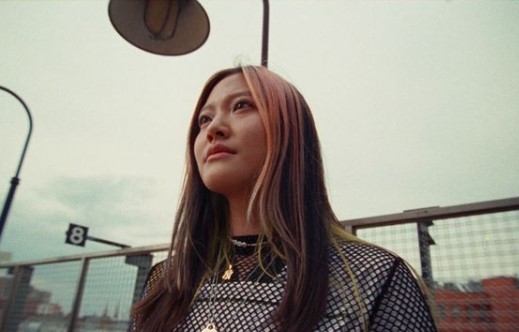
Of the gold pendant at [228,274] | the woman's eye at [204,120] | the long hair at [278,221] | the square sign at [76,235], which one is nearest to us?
the long hair at [278,221]

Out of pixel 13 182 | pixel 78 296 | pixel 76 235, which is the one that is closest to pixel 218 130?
pixel 78 296

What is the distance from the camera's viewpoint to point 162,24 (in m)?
2.99

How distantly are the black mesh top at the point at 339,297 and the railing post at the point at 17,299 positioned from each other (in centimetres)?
523

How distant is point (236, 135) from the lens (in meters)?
1.65

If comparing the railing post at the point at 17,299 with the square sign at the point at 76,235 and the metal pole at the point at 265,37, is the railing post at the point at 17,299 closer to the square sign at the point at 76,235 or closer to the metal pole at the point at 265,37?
Result: the square sign at the point at 76,235

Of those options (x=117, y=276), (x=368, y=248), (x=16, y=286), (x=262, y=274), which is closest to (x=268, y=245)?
(x=262, y=274)

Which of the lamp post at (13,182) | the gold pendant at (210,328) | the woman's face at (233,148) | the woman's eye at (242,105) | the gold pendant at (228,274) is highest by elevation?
the lamp post at (13,182)

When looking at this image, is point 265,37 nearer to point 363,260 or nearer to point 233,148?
point 233,148

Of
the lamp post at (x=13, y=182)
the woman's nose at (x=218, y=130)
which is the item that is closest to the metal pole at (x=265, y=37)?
the woman's nose at (x=218, y=130)

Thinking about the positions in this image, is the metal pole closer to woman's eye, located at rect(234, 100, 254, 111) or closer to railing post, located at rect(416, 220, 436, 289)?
woman's eye, located at rect(234, 100, 254, 111)

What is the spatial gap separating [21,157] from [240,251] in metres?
7.94

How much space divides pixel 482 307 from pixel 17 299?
611 cm

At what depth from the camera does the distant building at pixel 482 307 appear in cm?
194

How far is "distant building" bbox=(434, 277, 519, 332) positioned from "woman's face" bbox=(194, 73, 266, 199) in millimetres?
1411
